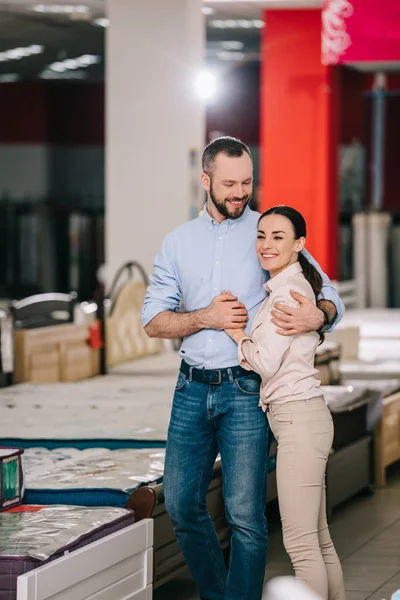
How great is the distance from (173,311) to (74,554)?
776mm

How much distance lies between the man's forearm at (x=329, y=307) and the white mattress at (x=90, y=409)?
1479 millimetres

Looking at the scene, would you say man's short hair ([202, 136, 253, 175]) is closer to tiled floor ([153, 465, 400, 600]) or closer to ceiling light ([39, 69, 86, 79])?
tiled floor ([153, 465, 400, 600])

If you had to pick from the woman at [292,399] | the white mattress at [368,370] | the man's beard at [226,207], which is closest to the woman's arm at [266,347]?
the woman at [292,399]

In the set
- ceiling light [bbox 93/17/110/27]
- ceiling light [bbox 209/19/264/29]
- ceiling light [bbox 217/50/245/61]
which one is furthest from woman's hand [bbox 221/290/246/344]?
ceiling light [bbox 217/50/245/61]

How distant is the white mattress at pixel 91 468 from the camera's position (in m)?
3.74

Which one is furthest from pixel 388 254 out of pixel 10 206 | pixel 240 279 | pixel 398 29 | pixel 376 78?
pixel 240 279

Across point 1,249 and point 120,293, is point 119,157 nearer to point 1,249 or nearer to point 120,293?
point 120,293

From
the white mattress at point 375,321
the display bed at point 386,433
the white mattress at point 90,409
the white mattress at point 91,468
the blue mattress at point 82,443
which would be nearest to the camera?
the white mattress at point 91,468

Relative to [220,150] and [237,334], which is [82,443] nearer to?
[237,334]

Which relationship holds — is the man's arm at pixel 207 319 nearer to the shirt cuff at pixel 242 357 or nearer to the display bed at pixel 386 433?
the shirt cuff at pixel 242 357

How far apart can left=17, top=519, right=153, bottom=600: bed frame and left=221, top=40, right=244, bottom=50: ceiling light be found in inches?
495

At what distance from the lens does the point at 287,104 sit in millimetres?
13133

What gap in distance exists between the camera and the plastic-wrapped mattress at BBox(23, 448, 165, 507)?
364 cm

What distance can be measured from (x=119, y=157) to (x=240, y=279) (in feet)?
20.1
